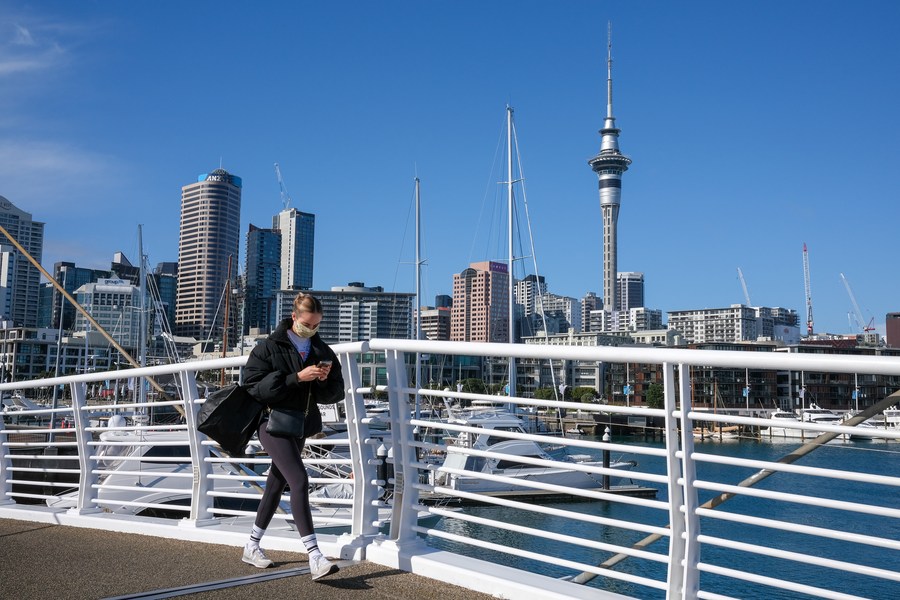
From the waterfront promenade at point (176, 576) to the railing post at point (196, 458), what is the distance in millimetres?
263

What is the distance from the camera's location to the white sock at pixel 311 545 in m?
4.29

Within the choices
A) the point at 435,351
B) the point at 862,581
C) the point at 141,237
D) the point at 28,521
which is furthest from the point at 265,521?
the point at 141,237

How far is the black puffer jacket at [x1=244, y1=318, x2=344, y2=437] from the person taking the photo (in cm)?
434

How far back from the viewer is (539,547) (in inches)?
878

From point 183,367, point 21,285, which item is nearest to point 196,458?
point 183,367

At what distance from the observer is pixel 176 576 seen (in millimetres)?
4441

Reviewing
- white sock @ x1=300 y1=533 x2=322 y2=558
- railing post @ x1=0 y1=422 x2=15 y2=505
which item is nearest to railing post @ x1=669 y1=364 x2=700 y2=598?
white sock @ x1=300 y1=533 x2=322 y2=558

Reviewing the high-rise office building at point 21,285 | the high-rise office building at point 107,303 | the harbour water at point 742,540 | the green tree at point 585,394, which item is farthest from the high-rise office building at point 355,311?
the harbour water at point 742,540

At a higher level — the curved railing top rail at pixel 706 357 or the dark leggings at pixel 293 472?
the curved railing top rail at pixel 706 357

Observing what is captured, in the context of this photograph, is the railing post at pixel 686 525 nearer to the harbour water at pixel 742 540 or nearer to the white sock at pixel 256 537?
the white sock at pixel 256 537

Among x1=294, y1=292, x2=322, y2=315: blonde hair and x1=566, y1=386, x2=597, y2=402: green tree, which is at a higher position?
x1=294, y1=292, x2=322, y2=315: blonde hair

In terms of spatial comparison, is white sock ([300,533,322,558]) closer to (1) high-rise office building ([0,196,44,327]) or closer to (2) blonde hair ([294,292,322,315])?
(2) blonde hair ([294,292,322,315])

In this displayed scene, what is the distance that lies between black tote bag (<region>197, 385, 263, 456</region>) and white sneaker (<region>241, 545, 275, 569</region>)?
585 millimetres

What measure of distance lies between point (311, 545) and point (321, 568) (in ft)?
0.55
